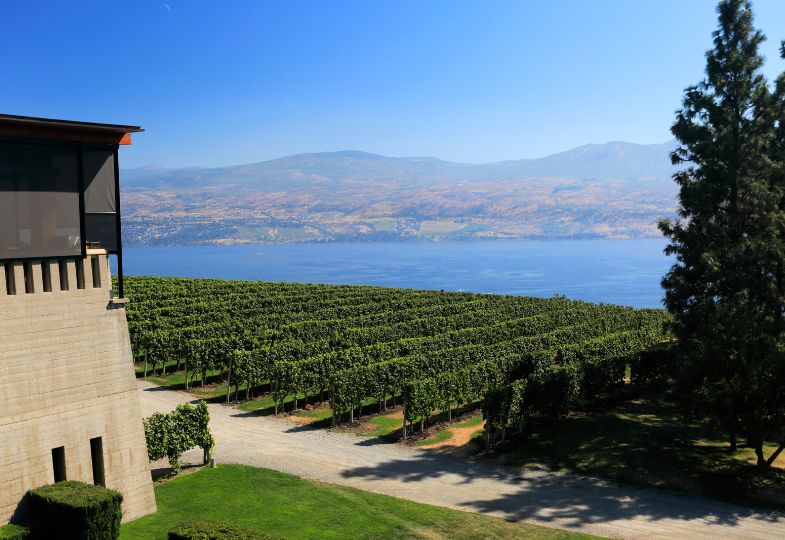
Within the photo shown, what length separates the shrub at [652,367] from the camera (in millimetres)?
38031

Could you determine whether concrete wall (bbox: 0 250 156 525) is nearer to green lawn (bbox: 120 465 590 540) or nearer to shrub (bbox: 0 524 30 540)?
shrub (bbox: 0 524 30 540)

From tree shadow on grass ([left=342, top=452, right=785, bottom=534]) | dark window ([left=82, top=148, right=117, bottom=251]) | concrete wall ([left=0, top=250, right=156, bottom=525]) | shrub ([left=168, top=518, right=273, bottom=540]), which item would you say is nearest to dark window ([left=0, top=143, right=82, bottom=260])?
dark window ([left=82, top=148, right=117, bottom=251])

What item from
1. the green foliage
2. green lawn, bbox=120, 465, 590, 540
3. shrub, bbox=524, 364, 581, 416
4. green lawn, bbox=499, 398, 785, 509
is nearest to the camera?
green lawn, bbox=120, 465, 590, 540

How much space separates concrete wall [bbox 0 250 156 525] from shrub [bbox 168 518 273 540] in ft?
12.9

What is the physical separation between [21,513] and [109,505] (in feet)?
7.36

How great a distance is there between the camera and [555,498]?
2417cm

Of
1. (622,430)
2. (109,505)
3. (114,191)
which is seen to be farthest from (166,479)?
(622,430)

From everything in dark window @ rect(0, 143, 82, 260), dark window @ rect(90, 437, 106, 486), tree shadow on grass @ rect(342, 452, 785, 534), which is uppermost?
dark window @ rect(0, 143, 82, 260)

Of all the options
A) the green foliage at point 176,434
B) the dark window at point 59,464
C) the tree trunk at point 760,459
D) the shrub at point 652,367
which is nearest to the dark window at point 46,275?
the dark window at point 59,464

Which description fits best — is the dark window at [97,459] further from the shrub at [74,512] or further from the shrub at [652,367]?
the shrub at [652,367]

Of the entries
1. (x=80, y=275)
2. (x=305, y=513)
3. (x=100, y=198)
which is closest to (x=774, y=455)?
(x=305, y=513)

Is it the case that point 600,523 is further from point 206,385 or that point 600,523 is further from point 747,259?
point 206,385

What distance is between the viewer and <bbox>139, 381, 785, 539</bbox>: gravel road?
22.0 m

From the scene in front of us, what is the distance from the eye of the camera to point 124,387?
19438 mm
